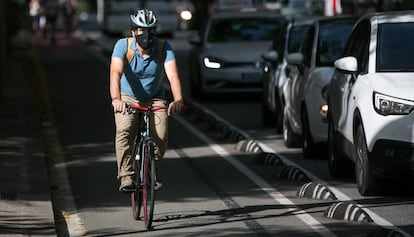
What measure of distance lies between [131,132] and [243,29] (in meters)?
15.1

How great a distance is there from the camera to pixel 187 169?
49.5 ft

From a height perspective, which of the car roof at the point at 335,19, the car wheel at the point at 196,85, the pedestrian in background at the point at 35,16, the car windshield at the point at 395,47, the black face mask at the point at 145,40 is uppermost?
the black face mask at the point at 145,40

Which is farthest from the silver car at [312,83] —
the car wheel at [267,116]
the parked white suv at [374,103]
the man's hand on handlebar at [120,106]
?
the man's hand on handlebar at [120,106]

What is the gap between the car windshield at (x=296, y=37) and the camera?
19.1m

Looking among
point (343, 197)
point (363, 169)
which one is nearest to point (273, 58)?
point (343, 197)

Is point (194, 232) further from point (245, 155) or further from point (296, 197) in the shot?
point (245, 155)

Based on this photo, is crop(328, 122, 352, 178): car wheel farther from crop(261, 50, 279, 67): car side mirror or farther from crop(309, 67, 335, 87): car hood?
crop(261, 50, 279, 67): car side mirror

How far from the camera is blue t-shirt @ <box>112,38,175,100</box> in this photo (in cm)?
1102

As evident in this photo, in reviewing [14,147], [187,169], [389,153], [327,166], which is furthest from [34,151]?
[389,153]

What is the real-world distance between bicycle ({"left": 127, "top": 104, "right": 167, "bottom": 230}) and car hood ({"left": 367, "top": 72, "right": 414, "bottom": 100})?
2.18 meters

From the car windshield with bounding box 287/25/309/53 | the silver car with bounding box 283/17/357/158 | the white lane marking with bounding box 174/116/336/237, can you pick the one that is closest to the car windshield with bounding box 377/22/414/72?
the white lane marking with bounding box 174/116/336/237

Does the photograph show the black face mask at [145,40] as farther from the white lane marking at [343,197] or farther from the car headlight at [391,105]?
the white lane marking at [343,197]

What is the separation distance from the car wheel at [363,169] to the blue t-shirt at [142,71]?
7.02ft

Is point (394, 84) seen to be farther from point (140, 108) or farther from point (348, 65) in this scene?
point (140, 108)
